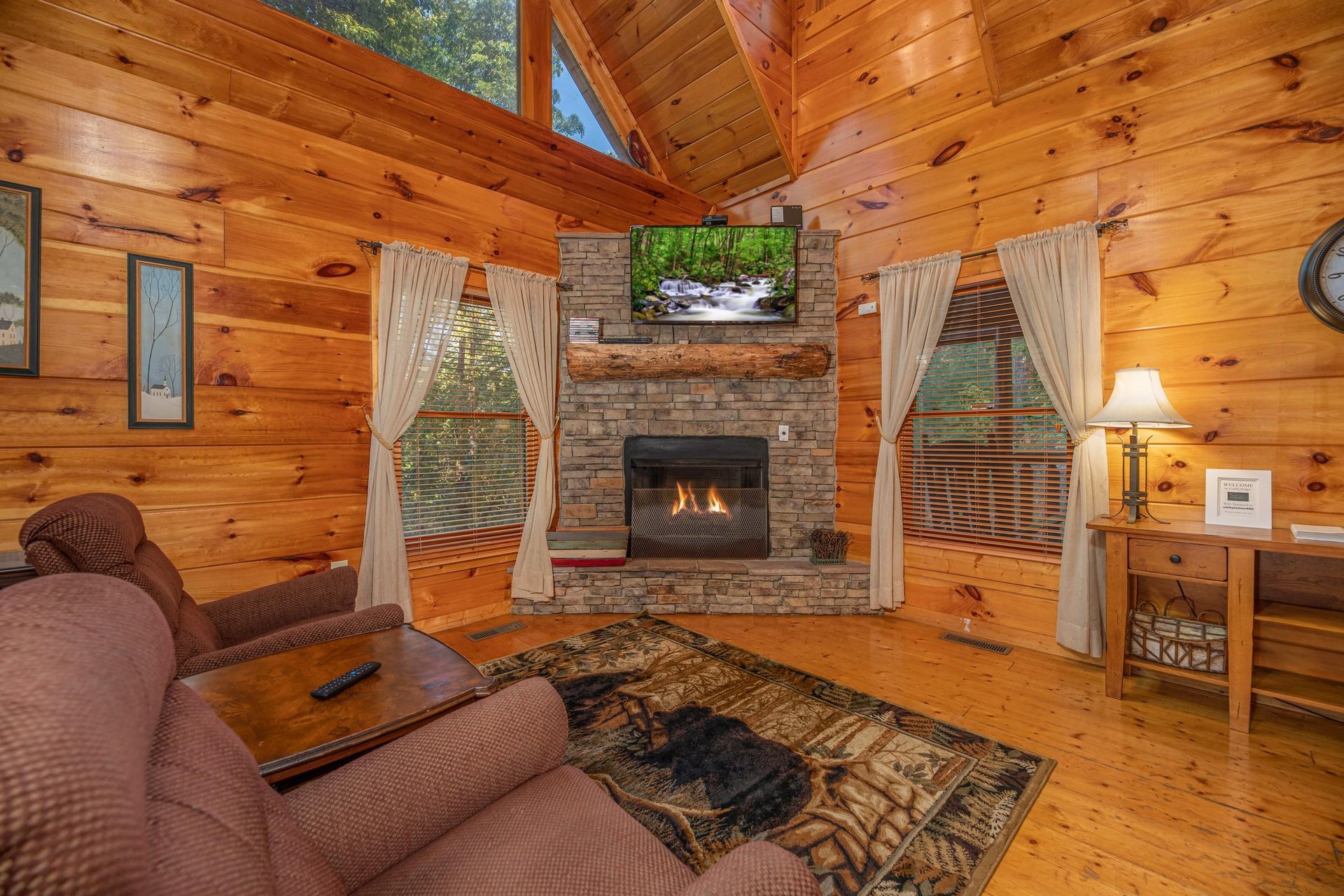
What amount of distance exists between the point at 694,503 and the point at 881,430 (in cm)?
140

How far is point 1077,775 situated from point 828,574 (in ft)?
5.98

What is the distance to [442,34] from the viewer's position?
135 inches

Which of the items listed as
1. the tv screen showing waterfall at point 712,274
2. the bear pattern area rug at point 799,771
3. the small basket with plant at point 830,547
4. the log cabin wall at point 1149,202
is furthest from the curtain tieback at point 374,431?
the log cabin wall at point 1149,202

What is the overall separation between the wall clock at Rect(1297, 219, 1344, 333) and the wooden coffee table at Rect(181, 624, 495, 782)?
361 cm

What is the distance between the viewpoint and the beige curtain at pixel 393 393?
10.4ft

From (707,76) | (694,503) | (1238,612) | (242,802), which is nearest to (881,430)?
(694,503)

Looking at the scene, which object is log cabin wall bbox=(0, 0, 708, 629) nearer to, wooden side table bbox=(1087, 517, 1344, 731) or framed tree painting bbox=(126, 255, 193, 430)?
framed tree painting bbox=(126, 255, 193, 430)

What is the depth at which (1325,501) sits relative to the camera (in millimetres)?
2367

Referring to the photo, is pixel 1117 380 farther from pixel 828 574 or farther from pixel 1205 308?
pixel 828 574

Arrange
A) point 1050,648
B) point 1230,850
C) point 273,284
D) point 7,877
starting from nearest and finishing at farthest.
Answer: point 7,877 < point 1230,850 < point 273,284 < point 1050,648

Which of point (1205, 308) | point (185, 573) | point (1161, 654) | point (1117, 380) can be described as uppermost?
point (1205, 308)

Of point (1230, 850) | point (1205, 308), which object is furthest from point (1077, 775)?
point (1205, 308)

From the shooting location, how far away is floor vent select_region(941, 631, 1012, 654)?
3.17 meters

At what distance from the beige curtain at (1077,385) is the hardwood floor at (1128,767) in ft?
1.15
